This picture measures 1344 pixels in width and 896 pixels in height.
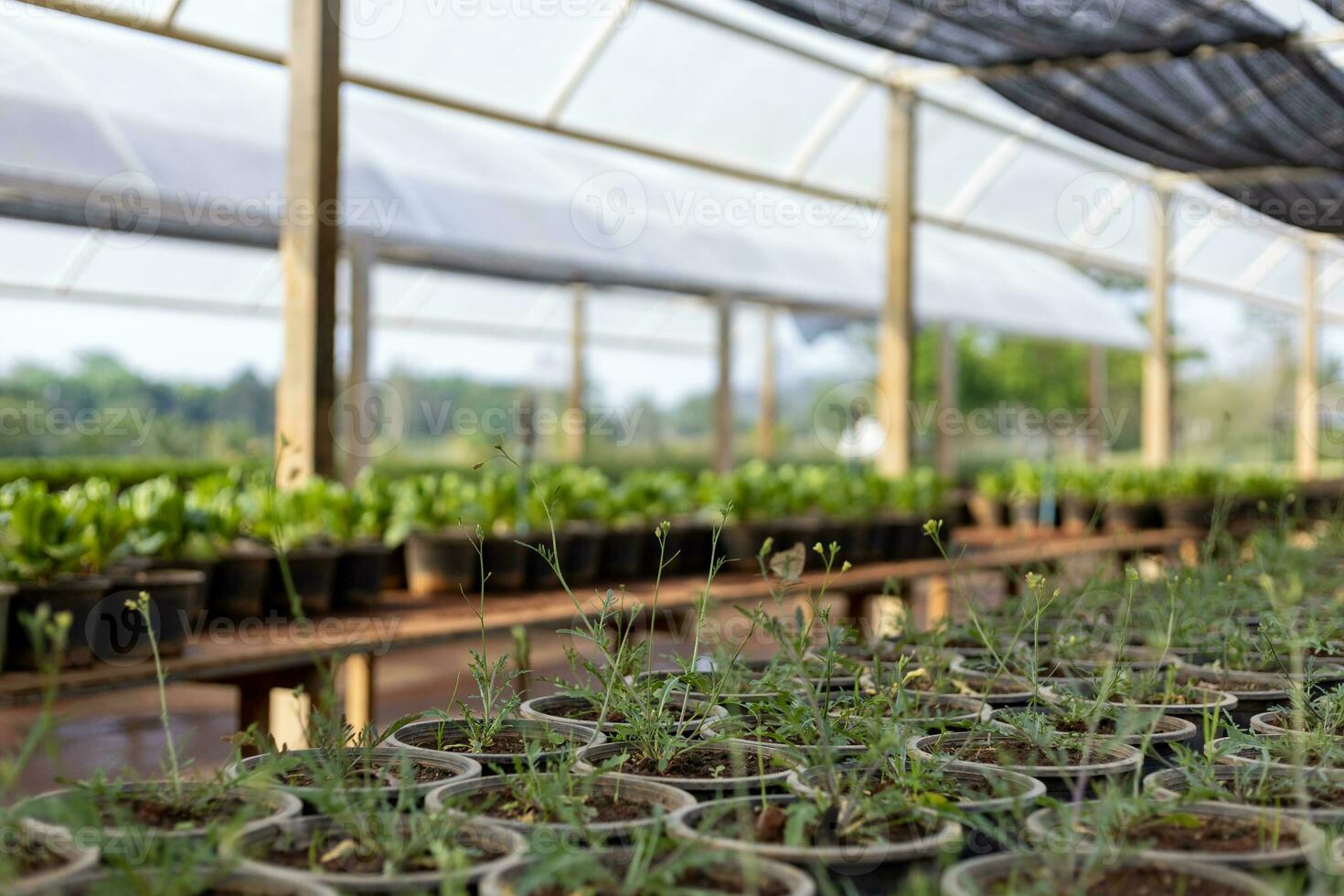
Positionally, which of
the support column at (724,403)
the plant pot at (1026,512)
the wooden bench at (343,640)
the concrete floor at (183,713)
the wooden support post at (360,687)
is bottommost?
the concrete floor at (183,713)

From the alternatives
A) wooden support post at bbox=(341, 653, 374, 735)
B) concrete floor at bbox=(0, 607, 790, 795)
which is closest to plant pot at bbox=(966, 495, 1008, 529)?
concrete floor at bbox=(0, 607, 790, 795)

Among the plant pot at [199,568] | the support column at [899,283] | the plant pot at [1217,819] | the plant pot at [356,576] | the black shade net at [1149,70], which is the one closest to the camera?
the plant pot at [1217,819]

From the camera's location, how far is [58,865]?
843mm

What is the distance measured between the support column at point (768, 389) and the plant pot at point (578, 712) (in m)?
10.6

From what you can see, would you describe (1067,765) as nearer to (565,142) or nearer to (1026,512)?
(1026,512)

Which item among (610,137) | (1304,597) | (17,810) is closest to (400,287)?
(610,137)

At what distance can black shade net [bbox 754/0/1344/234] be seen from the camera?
420 cm

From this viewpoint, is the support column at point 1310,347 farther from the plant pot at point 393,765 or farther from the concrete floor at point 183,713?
the plant pot at point 393,765

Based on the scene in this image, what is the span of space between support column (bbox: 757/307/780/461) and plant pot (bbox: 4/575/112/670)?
31.5ft

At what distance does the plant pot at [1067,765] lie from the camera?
1061 mm

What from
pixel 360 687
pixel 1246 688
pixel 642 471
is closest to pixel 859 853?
pixel 1246 688

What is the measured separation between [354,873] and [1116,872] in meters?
0.50

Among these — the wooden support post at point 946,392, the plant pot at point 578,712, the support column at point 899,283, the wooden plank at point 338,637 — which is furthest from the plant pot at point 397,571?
the wooden support post at point 946,392

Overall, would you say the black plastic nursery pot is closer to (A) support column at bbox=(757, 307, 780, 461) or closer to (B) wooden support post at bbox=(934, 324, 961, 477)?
→ (B) wooden support post at bbox=(934, 324, 961, 477)
